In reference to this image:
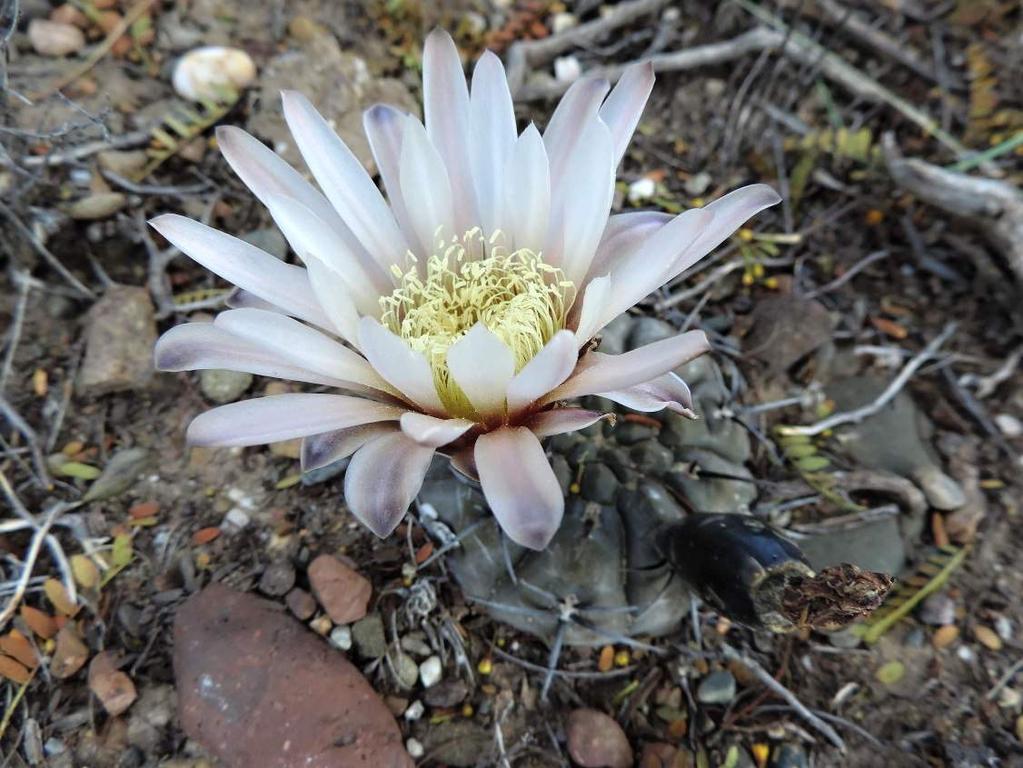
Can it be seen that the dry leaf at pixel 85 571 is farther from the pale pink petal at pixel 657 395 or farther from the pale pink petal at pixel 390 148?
the pale pink petal at pixel 657 395

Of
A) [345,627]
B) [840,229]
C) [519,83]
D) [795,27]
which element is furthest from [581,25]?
[345,627]

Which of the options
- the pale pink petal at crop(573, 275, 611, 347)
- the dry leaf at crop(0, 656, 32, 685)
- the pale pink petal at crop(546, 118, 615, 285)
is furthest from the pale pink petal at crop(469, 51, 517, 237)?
the dry leaf at crop(0, 656, 32, 685)

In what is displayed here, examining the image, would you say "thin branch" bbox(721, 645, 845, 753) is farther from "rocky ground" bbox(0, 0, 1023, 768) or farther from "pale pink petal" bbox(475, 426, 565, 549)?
"pale pink petal" bbox(475, 426, 565, 549)

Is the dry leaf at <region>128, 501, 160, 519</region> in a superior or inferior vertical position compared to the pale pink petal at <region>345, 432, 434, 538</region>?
inferior

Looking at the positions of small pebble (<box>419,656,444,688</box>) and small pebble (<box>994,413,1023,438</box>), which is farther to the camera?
small pebble (<box>994,413,1023,438</box>)

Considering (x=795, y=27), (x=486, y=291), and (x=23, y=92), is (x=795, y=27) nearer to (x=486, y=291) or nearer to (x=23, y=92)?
(x=486, y=291)

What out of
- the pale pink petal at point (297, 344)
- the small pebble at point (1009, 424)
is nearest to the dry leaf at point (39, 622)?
the pale pink petal at point (297, 344)

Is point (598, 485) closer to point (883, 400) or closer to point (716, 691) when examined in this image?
point (716, 691)
